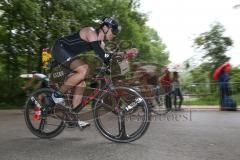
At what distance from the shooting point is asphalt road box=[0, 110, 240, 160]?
5.22m

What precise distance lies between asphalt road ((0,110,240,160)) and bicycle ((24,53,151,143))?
0.18 meters

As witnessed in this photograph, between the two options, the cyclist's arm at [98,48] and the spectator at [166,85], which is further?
the spectator at [166,85]

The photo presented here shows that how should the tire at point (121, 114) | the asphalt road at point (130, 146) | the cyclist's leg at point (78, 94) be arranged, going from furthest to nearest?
1. the cyclist's leg at point (78, 94)
2. the tire at point (121, 114)
3. the asphalt road at point (130, 146)

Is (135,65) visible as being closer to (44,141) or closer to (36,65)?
(44,141)

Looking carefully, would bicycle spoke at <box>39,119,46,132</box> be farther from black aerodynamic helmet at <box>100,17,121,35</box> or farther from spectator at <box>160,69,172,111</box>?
spectator at <box>160,69,172,111</box>

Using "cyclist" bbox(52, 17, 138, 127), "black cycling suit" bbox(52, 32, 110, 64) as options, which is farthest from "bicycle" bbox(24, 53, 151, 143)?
"black cycling suit" bbox(52, 32, 110, 64)

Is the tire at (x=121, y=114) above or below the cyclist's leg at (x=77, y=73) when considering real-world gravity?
below

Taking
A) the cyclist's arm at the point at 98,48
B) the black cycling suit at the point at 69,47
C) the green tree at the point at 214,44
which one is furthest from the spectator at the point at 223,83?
the cyclist's arm at the point at 98,48

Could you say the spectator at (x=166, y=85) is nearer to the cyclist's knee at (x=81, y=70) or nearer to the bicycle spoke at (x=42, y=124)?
the cyclist's knee at (x=81, y=70)

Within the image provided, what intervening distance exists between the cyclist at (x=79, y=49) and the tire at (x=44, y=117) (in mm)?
212

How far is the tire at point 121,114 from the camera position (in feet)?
19.4

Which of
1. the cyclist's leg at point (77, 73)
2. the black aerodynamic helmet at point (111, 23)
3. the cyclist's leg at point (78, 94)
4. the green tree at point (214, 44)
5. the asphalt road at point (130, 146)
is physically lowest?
the asphalt road at point (130, 146)

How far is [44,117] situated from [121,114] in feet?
4.51

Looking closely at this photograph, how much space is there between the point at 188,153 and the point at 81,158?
136cm
